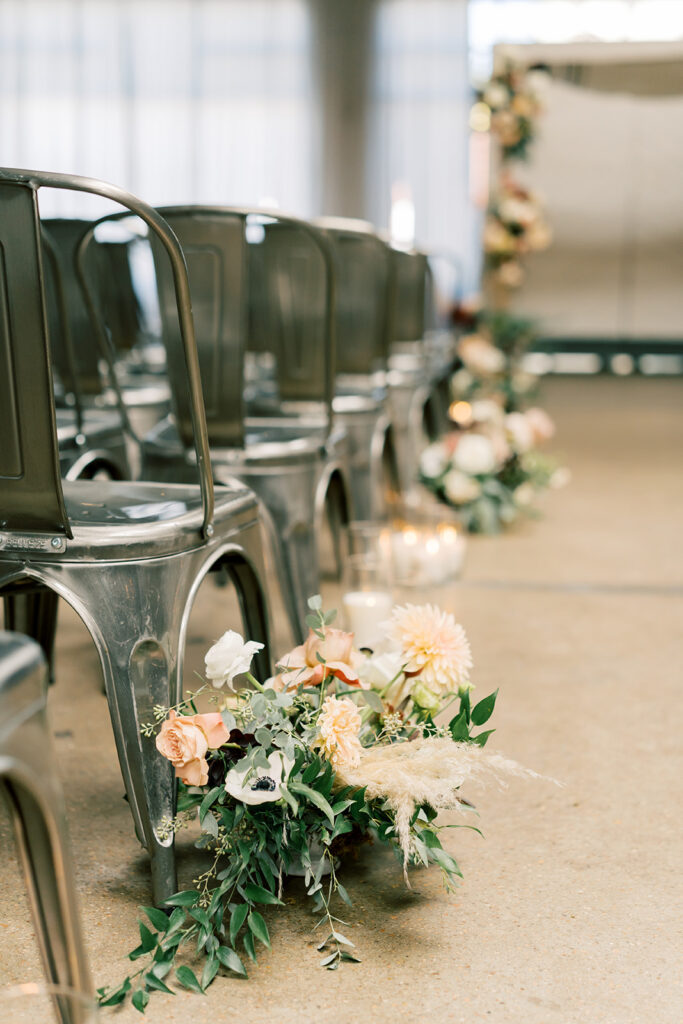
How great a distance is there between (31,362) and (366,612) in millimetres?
897


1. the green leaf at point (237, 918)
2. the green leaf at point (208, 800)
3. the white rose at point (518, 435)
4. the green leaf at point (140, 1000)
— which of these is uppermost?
the green leaf at point (208, 800)

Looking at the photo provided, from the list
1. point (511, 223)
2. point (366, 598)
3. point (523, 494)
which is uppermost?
point (511, 223)

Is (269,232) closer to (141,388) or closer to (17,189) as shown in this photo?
(141,388)

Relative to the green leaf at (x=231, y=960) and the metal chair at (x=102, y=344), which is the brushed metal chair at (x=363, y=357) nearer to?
the metal chair at (x=102, y=344)

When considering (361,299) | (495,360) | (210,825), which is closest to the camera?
(210,825)

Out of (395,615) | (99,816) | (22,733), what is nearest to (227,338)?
(395,615)

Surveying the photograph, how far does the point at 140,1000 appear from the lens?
3.59 feet

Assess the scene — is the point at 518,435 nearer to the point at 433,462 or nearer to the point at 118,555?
the point at 433,462

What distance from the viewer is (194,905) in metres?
1.21

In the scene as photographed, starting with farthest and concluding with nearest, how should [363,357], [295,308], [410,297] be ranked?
[410,297], [363,357], [295,308]

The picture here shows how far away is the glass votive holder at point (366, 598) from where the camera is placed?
1.91 m

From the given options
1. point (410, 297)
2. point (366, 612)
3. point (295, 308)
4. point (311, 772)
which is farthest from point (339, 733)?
point (410, 297)

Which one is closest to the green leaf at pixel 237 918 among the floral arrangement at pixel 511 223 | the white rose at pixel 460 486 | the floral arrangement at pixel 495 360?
the white rose at pixel 460 486

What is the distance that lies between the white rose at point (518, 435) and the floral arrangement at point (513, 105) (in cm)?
222
